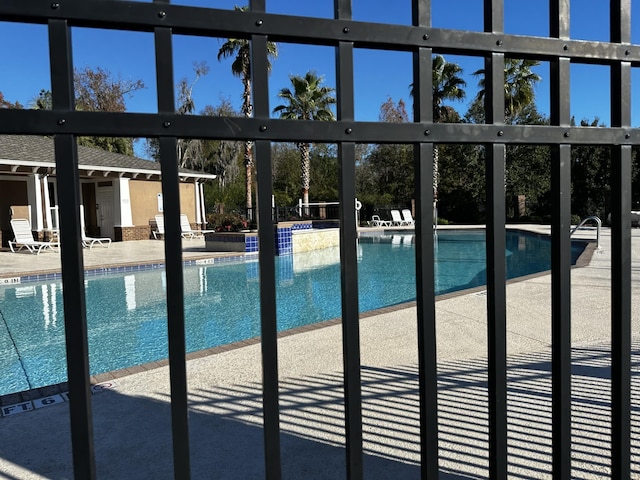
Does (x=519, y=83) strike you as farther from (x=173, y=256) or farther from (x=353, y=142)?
(x=173, y=256)

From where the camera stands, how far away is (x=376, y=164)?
110 ft

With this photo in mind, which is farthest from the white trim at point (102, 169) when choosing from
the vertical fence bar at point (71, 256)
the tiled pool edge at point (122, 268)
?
the vertical fence bar at point (71, 256)

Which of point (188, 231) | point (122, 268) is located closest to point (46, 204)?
point (188, 231)

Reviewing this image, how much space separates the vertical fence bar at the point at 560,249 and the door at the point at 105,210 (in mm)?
21661

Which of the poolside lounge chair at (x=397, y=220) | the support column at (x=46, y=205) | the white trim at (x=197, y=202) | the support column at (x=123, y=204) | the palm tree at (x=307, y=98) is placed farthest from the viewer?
the poolside lounge chair at (x=397, y=220)

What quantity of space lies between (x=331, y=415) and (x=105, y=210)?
67.7ft

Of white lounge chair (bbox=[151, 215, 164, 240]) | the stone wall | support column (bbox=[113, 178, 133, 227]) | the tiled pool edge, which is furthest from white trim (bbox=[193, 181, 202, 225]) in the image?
the tiled pool edge

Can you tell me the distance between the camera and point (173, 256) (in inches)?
49.8

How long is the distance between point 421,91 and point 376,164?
107ft

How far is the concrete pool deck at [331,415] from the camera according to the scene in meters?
2.45

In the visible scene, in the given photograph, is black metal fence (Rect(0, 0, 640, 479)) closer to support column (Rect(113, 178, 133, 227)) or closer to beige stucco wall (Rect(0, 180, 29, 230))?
beige stucco wall (Rect(0, 180, 29, 230))

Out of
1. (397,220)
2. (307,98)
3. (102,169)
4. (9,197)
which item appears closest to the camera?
(9,197)

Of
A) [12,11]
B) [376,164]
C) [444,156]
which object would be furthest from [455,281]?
[376,164]

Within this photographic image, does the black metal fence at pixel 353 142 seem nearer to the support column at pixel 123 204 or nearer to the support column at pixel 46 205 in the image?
the support column at pixel 46 205
